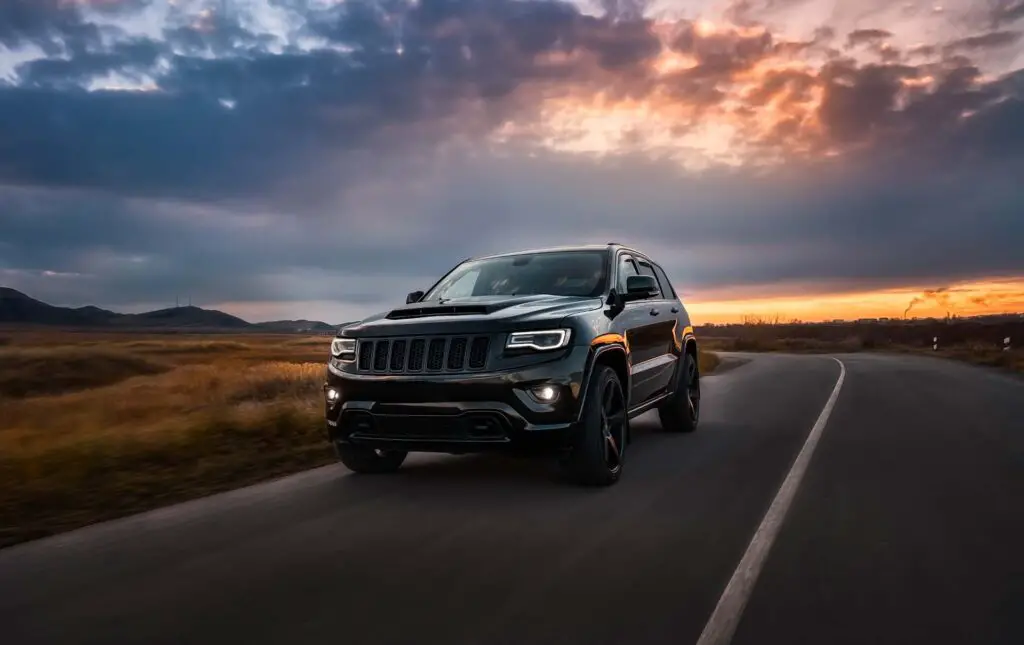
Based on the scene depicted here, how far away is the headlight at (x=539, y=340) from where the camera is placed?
6160mm

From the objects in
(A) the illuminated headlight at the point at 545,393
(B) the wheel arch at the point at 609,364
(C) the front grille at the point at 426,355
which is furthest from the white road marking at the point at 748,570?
(C) the front grille at the point at 426,355

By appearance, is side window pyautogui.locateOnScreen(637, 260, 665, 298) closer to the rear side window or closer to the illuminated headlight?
the rear side window

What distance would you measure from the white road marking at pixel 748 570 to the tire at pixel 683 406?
208 centimetres

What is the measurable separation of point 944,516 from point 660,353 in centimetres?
355

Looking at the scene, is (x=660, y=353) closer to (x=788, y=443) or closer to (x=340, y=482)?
(x=788, y=443)

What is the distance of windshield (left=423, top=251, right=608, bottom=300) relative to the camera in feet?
25.2

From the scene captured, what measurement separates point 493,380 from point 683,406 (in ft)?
13.8

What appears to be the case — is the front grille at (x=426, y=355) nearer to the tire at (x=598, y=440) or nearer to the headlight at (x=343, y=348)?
the headlight at (x=343, y=348)

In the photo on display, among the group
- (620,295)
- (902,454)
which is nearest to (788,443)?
(902,454)

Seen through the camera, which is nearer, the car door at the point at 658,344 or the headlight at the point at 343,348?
the headlight at the point at 343,348

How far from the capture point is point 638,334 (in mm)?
7914

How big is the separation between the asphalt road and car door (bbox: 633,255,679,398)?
0.86 metres

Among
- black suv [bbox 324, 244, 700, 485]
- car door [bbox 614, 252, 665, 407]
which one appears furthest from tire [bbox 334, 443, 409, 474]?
car door [bbox 614, 252, 665, 407]

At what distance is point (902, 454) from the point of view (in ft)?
26.9
